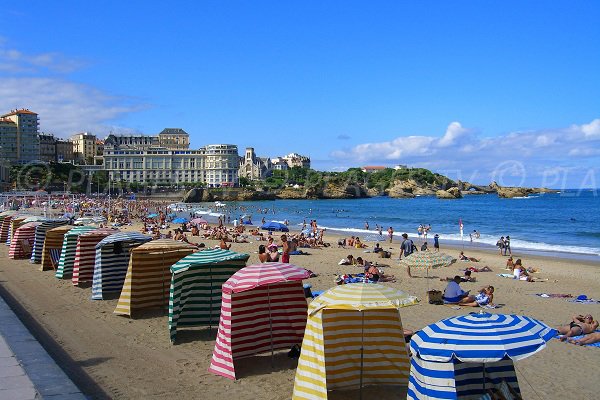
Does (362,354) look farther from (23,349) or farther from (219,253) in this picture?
(23,349)

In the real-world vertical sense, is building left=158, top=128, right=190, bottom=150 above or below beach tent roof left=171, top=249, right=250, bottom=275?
above

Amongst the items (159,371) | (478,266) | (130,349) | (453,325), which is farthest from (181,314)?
(478,266)

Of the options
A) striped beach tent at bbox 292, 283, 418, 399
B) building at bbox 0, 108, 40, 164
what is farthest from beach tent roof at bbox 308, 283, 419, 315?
building at bbox 0, 108, 40, 164

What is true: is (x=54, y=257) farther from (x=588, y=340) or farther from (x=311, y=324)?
(x=588, y=340)

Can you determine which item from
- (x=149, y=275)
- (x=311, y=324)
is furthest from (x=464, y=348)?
(x=149, y=275)

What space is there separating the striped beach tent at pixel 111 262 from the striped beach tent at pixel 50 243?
4.78m

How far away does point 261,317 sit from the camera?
7.89 m

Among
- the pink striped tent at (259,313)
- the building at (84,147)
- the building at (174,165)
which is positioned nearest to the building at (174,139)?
the building at (174,165)

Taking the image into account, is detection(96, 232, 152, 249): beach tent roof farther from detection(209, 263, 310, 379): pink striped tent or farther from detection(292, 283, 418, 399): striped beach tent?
detection(292, 283, 418, 399): striped beach tent

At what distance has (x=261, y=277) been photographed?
24.0 ft

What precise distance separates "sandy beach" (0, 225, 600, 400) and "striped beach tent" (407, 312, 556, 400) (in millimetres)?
1654

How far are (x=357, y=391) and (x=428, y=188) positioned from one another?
494 feet

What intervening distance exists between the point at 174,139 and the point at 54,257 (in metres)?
164

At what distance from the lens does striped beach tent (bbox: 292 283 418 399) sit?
6051 mm
